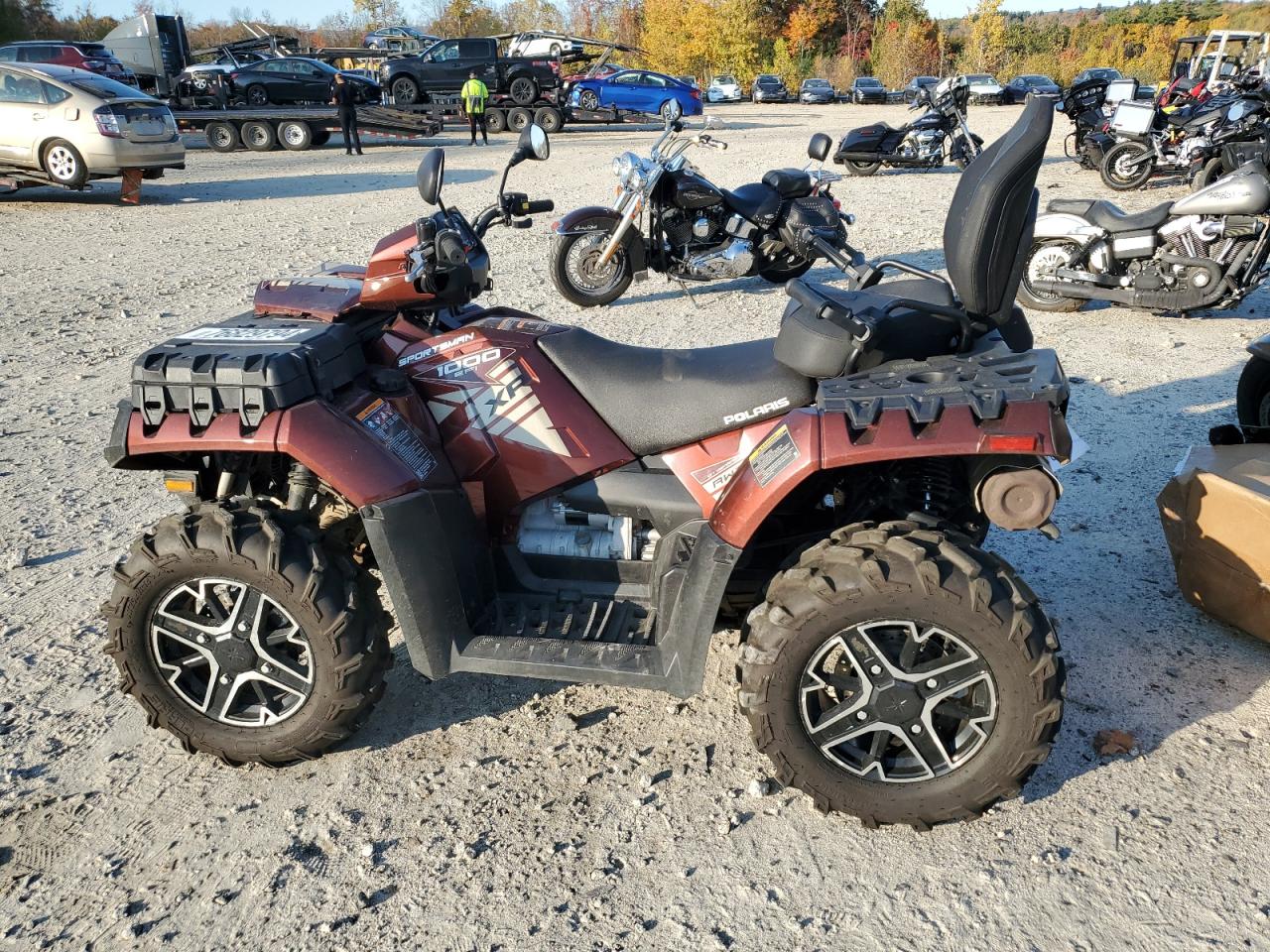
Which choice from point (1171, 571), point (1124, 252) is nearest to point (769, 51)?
point (1124, 252)

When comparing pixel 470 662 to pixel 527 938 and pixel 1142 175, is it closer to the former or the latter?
pixel 527 938

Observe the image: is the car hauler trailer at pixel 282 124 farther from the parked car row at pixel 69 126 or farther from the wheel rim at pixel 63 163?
the wheel rim at pixel 63 163

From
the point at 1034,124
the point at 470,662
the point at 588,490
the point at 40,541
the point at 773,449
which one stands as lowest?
the point at 40,541

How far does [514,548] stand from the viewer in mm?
3223

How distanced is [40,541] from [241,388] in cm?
226

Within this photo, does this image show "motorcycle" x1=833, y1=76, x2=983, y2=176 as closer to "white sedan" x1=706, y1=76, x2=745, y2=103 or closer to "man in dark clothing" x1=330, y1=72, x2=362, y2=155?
"man in dark clothing" x1=330, y1=72, x2=362, y2=155

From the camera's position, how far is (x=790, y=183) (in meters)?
8.40

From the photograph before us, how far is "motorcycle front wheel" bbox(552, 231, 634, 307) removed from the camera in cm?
805

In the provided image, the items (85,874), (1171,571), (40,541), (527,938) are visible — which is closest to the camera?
(527,938)

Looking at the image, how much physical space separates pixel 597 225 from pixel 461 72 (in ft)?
62.8

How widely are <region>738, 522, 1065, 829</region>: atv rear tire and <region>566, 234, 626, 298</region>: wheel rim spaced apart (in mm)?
5829

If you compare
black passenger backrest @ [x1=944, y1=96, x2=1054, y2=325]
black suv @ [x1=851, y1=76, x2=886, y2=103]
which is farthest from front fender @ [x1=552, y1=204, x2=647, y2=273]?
black suv @ [x1=851, y1=76, x2=886, y2=103]

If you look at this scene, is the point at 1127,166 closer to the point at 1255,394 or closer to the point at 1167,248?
the point at 1167,248

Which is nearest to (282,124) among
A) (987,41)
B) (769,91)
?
(769,91)
